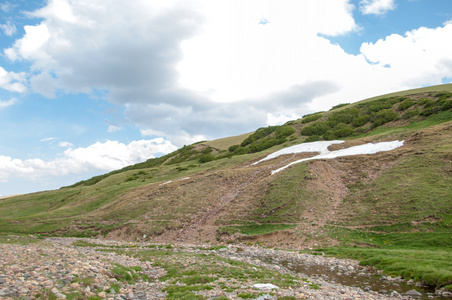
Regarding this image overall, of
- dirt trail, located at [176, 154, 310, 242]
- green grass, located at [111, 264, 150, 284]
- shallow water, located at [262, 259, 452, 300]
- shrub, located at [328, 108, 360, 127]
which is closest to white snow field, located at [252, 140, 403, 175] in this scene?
dirt trail, located at [176, 154, 310, 242]

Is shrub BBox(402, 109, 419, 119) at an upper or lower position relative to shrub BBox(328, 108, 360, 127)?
lower

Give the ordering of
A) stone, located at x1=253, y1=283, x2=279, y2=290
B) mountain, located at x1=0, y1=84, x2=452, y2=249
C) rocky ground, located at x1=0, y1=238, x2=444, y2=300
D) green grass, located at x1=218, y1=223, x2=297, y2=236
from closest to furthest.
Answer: rocky ground, located at x1=0, y1=238, x2=444, y2=300, stone, located at x1=253, y1=283, x2=279, y2=290, mountain, located at x1=0, y1=84, x2=452, y2=249, green grass, located at x1=218, y1=223, x2=297, y2=236

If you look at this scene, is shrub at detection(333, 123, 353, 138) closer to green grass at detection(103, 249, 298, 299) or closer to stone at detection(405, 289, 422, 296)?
green grass at detection(103, 249, 298, 299)

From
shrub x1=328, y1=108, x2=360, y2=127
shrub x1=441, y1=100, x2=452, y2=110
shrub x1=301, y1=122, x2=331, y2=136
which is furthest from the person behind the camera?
shrub x1=328, y1=108, x2=360, y2=127

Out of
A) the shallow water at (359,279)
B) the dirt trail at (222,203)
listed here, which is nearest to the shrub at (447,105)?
the dirt trail at (222,203)

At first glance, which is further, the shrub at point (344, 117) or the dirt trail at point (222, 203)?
the shrub at point (344, 117)

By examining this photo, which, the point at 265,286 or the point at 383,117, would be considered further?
the point at 383,117

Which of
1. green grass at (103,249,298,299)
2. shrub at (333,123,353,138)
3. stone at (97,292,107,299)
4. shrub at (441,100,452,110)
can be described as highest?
shrub at (441,100,452,110)

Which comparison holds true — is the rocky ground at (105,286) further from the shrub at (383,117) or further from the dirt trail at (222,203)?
the shrub at (383,117)

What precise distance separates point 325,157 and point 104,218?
38.4 metres

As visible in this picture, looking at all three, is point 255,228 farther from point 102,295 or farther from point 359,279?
point 102,295

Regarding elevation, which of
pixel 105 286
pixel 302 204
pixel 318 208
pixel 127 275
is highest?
pixel 105 286

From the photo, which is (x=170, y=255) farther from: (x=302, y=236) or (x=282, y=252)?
(x=302, y=236)

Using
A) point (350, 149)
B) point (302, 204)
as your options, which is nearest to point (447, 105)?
point (350, 149)
